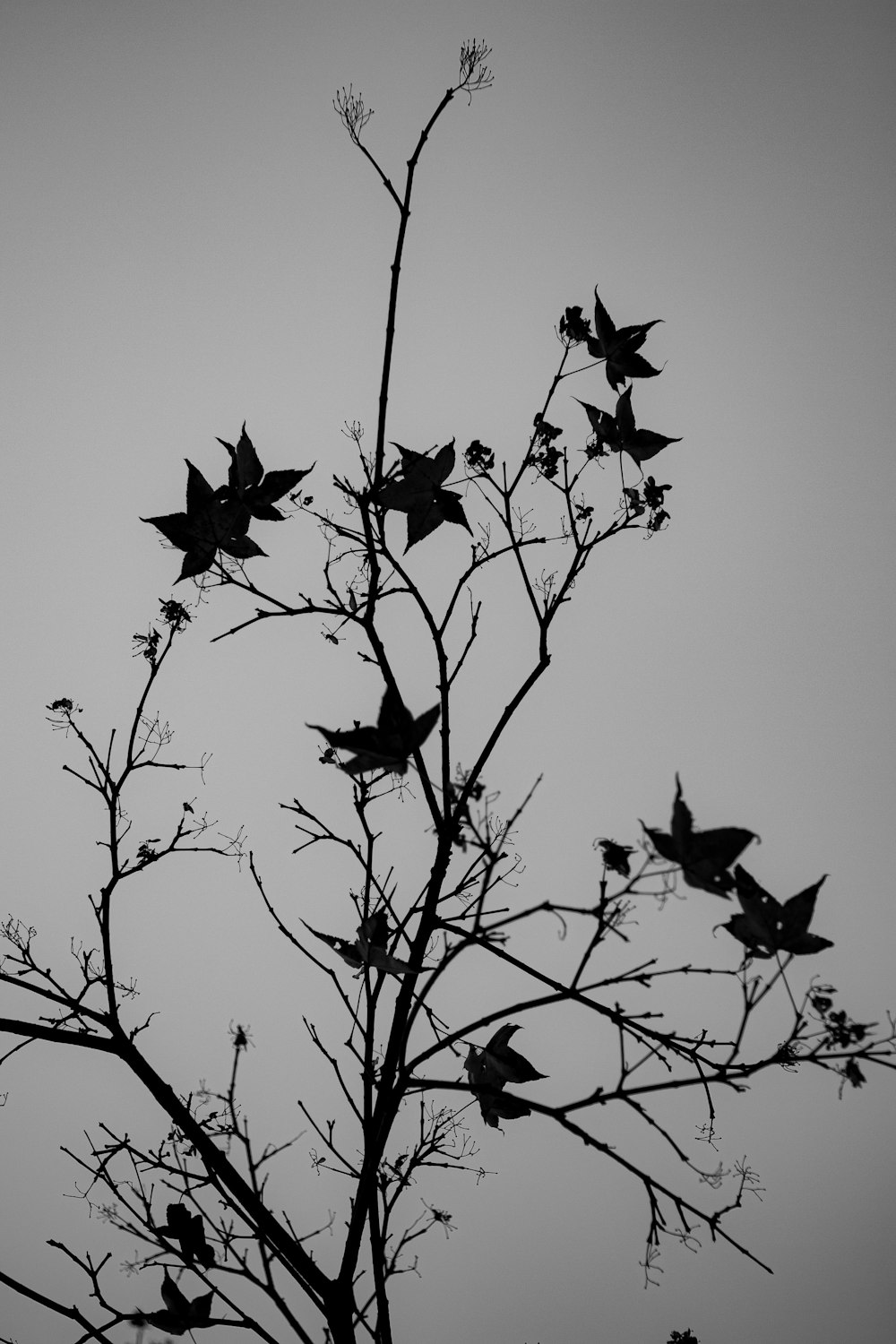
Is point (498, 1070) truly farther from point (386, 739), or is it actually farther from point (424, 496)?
point (424, 496)

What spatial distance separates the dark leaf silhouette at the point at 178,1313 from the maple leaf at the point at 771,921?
1.29 meters

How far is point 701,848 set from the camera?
1039 millimetres

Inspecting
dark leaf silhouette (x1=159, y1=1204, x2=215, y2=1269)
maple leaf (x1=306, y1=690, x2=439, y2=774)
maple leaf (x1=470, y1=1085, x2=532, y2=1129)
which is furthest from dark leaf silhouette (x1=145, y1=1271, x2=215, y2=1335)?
maple leaf (x1=306, y1=690, x2=439, y2=774)

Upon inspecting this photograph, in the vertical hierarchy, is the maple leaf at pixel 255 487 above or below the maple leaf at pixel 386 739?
above

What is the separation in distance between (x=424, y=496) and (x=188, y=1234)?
1537 mm

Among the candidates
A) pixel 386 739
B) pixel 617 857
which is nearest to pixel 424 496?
pixel 386 739

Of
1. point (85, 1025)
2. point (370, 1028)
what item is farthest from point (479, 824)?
point (85, 1025)

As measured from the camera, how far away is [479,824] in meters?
1.28

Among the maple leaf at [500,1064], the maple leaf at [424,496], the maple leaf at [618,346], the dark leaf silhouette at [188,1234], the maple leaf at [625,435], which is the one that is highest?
the maple leaf at [618,346]

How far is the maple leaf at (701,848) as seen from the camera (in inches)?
40.3

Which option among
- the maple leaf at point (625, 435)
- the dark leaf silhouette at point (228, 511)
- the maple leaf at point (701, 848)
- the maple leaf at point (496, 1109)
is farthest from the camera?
the maple leaf at point (625, 435)

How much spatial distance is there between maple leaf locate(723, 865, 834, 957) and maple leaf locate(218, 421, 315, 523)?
101 centimetres

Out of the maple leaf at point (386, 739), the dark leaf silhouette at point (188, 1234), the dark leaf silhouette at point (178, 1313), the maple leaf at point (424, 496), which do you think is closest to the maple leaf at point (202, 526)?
the maple leaf at point (424, 496)

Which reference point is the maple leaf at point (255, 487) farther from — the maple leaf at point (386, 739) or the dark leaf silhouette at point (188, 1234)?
the dark leaf silhouette at point (188, 1234)
